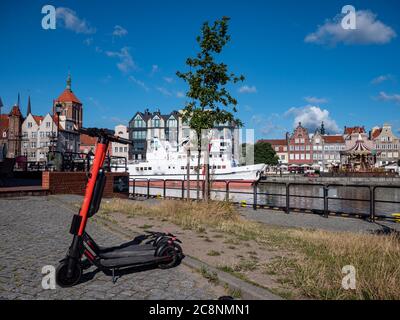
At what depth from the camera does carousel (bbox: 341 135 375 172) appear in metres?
60.8

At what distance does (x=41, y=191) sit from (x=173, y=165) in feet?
131

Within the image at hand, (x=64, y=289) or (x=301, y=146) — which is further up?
(x=301, y=146)

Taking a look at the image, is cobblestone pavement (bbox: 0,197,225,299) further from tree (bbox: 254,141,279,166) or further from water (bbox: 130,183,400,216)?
tree (bbox: 254,141,279,166)

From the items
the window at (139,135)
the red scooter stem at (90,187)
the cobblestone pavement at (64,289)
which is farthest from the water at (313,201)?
the window at (139,135)

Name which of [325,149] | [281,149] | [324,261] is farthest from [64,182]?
[281,149]

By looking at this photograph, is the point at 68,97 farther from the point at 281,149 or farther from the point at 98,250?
the point at 98,250

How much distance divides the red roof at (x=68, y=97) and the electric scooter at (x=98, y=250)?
110 m

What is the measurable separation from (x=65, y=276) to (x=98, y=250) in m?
0.49

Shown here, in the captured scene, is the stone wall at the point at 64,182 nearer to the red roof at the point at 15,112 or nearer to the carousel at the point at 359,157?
the carousel at the point at 359,157

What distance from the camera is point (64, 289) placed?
368cm

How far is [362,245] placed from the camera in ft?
17.5

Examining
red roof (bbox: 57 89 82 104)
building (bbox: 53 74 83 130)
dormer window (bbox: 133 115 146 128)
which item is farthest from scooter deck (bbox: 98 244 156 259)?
red roof (bbox: 57 89 82 104)
